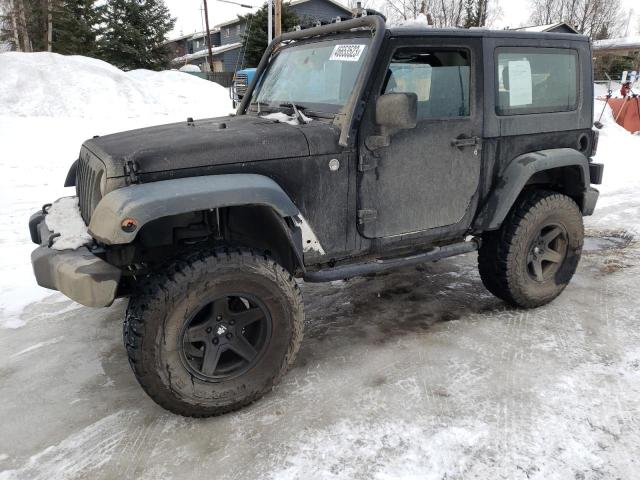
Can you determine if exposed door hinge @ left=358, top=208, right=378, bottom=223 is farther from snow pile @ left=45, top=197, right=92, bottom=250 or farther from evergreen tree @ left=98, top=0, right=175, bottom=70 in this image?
evergreen tree @ left=98, top=0, right=175, bottom=70

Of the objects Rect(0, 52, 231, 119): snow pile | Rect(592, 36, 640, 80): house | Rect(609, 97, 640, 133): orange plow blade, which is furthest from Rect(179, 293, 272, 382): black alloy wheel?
Rect(592, 36, 640, 80): house

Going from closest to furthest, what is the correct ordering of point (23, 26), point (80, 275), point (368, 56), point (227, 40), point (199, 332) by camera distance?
1. point (80, 275)
2. point (199, 332)
3. point (368, 56)
4. point (23, 26)
5. point (227, 40)

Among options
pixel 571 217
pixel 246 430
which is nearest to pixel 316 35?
pixel 571 217

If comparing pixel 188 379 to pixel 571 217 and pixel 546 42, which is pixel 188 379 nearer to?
pixel 571 217

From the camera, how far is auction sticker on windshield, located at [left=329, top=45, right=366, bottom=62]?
3074mm

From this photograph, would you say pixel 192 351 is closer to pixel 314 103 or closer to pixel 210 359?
pixel 210 359

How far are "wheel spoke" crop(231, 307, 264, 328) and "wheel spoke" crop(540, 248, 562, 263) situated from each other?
93.3 inches

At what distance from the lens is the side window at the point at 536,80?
349 cm

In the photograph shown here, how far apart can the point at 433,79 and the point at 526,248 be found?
1.43 metres

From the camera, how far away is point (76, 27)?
26453 millimetres

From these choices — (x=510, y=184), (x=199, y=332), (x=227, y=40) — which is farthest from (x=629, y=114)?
(x=227, y=40)

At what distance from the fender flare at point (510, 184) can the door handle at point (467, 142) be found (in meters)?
0.34

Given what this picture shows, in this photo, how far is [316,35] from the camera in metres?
3.54

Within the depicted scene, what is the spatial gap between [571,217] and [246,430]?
2870 mm
